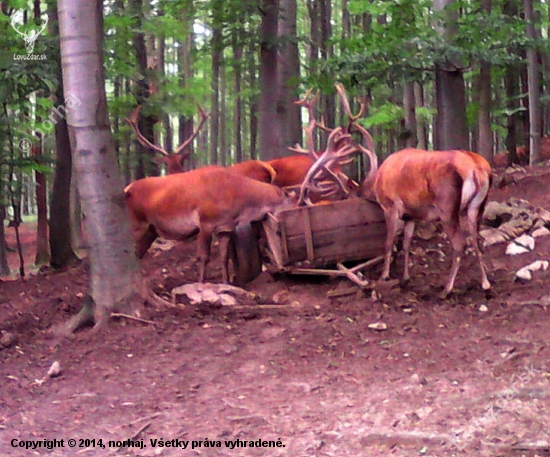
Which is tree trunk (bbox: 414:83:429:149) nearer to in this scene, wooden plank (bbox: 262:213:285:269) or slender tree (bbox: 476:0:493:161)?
slender tree (bbox: 476:0:493:161)

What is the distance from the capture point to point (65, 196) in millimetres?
11156

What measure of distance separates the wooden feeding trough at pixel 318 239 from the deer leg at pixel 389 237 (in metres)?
0.16

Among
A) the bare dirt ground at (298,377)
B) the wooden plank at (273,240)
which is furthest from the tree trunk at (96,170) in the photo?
the wooden plank at (273,240)

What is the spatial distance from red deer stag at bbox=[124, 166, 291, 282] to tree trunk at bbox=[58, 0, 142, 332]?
1.64 meters

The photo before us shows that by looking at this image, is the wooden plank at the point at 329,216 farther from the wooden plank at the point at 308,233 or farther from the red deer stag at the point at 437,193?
the red deer stag at the point at 437,193

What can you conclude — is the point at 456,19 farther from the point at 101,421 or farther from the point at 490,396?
the point at 101,421

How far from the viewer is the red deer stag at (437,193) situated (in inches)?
295

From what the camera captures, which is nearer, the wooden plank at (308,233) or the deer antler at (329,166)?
the wooden plank at (308,233)

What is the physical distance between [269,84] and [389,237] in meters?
4.18

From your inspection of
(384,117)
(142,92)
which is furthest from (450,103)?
(142,92)

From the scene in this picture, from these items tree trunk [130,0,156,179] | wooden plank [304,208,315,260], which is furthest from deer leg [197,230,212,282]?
tree trunk [130,0,156,179]

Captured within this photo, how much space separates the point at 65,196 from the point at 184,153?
6.79ft

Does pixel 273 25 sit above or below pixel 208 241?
above

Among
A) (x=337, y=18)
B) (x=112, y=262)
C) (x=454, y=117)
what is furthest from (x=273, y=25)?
(x=337, y=18)
